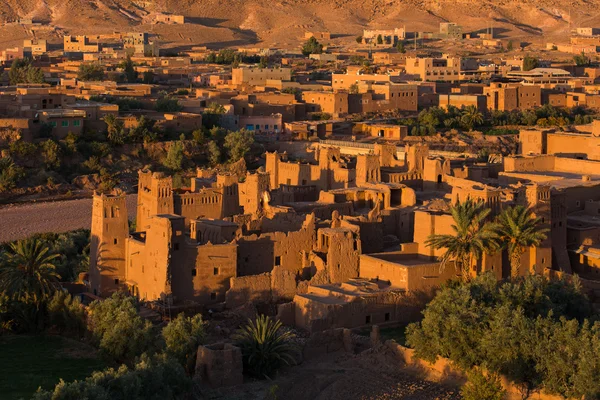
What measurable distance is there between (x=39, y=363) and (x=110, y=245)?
12.9ft

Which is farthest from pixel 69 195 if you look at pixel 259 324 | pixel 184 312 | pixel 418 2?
pixel 418 2

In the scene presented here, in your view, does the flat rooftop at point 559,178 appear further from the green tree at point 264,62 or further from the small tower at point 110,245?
the green tree at point 264,62

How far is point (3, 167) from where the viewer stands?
4122 centimetres

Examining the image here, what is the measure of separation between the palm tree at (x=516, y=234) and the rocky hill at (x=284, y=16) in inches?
2979

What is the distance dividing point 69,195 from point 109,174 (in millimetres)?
2240

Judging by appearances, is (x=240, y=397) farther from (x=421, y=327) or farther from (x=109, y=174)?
(x=109, y=174)

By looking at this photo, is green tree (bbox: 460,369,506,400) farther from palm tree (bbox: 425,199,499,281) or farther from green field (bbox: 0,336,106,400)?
green field (bbox: 0,336,106,400)

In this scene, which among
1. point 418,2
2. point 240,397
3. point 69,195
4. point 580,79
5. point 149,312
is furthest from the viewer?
point 418,2

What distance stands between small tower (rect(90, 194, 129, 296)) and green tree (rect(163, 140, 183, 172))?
763 inches

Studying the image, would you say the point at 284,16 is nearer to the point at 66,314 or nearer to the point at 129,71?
the point at 129,71

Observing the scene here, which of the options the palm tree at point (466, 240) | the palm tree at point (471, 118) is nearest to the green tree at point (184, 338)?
the palm tree at point (466, 240)

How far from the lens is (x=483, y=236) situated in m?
23.1

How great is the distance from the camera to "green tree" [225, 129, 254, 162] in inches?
1758

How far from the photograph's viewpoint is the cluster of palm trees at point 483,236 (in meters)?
23.1
